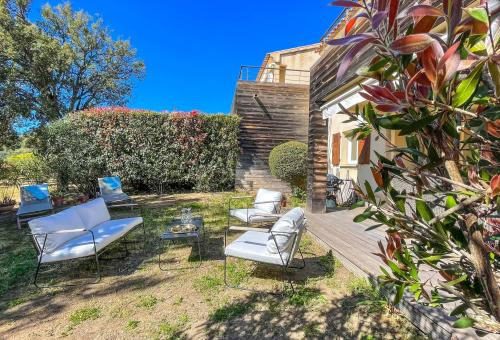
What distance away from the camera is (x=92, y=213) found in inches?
186

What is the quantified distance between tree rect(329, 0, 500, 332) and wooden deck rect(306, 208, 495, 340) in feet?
1.51

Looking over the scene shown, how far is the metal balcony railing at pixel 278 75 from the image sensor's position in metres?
11.2

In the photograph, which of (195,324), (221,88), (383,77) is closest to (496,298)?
(383,77)

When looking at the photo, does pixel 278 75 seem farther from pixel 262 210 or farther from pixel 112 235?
pixel 112 235

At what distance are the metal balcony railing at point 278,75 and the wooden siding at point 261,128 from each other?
0.76m

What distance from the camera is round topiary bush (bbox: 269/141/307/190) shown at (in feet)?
28.9

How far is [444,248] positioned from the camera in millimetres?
969

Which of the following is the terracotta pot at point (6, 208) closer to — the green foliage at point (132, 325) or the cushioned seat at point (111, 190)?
the cushioned seat at point (111, 190)

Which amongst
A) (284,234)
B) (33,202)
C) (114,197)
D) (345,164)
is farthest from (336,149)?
(33,202)

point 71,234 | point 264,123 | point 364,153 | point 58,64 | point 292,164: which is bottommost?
point 71,234

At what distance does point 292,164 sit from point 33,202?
706 centimetres

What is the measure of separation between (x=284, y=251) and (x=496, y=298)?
2.66 m

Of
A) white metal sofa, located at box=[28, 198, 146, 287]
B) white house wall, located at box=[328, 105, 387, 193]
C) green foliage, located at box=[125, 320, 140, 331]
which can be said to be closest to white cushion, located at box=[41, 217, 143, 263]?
white metal sofa, located at box=[28, 198, 146, 287]

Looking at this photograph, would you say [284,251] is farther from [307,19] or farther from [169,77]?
[169,77]
